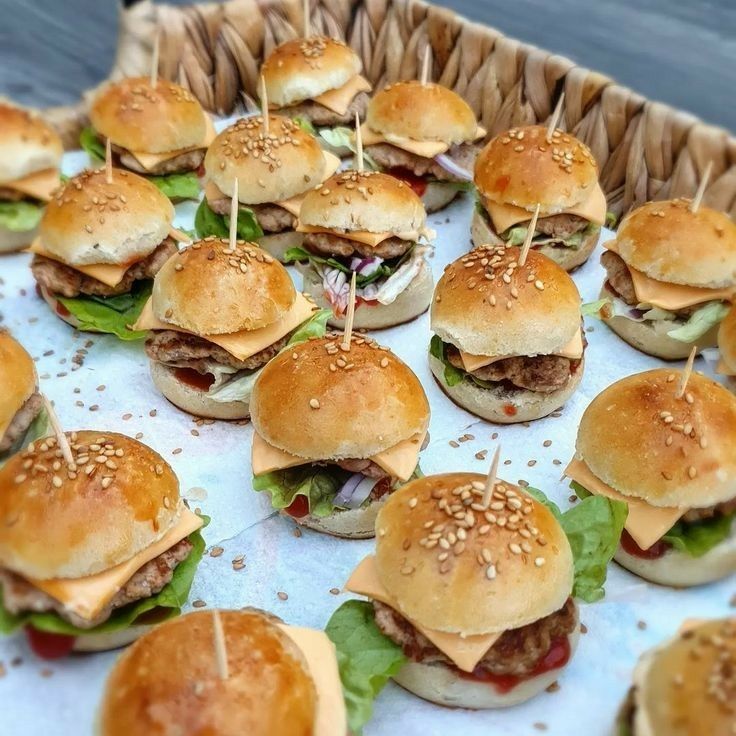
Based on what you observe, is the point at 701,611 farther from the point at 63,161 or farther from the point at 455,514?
the point at 63,161

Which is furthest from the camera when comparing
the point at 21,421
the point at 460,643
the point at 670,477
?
the point at 21,421

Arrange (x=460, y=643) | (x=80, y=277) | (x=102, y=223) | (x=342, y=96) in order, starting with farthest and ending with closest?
(x=342, y=96) → (x=80, y=277) → (x=102, y=223) → (x=460, y=643)

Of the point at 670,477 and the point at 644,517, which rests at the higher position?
the point at 670,477

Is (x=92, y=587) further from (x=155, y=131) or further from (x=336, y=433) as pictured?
(x=155, y=131)

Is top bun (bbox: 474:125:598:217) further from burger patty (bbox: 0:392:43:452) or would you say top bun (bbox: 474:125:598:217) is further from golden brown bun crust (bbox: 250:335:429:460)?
burger patty (bbox: 0:392:43:452)

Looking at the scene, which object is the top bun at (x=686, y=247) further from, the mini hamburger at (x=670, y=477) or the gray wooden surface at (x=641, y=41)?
the gray wooden surface at (x=641, y=41)

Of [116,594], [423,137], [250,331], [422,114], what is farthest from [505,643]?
[422,114]

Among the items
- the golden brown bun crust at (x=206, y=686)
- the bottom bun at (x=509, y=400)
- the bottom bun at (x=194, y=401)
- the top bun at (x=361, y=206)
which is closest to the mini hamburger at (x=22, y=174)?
the bottom bun at (x=194, y=401)

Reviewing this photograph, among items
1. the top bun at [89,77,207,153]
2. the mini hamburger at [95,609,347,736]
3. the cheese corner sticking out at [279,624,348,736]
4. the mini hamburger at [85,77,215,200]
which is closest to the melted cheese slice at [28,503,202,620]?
the mini hamburger at [95,609,347,736]
